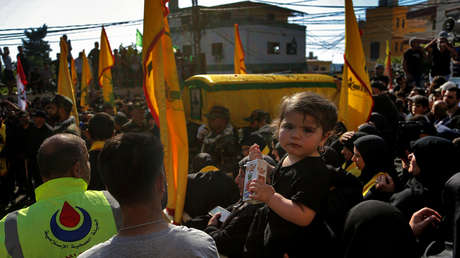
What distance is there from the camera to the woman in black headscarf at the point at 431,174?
2588 mm

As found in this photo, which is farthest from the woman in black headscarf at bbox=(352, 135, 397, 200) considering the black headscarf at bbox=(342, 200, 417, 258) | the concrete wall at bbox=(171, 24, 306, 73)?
the concrete wall at bbox=(171, 24, 306, 73)

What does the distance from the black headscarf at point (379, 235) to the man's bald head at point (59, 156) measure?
1660 mm

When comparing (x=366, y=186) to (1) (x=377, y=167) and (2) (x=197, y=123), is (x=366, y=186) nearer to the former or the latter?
(1) (x=377, y=167)

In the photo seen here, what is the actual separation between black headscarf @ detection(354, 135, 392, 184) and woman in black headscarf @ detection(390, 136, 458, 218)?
41 cm

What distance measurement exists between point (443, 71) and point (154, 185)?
909 cm

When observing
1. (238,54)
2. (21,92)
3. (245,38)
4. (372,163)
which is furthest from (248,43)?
(372,163)

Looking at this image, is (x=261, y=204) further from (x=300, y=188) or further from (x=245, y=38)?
(x=245, y=38)

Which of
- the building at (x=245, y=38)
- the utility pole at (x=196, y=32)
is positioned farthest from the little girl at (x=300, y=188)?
the building at (x=245, y=38)

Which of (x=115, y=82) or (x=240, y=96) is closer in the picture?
(x=240, y=96)

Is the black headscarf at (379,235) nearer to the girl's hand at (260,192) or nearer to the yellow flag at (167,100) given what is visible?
the girl's hand at (260,192)

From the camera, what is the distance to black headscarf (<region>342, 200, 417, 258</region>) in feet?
6.05

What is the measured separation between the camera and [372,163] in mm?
3072

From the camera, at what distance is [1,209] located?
21.8ft

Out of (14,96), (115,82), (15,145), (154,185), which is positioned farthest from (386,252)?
(115,82)
